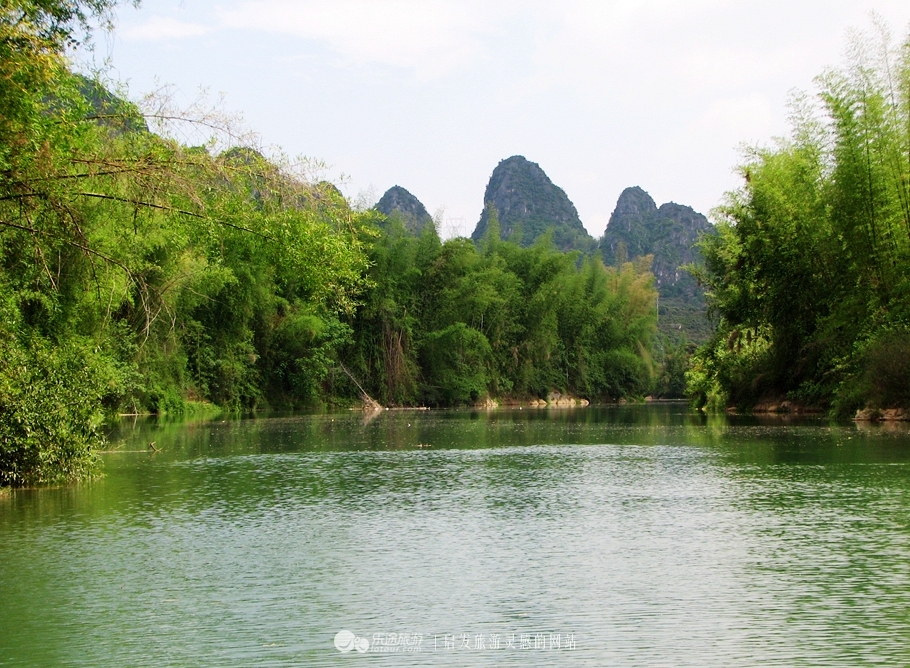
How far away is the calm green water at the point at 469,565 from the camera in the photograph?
610cm

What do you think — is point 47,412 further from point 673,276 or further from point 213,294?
point 673,276

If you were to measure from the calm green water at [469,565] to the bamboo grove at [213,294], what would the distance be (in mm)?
2641

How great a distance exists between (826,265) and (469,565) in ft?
86.5

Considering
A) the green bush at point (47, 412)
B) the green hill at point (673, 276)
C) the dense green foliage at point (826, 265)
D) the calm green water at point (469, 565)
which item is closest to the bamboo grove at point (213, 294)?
the green bush at point (47, 412)

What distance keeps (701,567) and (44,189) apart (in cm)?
706

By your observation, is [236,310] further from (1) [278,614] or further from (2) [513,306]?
(1) [278,614]

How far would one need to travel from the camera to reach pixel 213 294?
1789 inches

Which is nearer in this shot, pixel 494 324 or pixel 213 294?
pixel 213 294

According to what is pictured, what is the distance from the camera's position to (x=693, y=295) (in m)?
166

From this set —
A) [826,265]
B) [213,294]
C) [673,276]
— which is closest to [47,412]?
[826,265]
